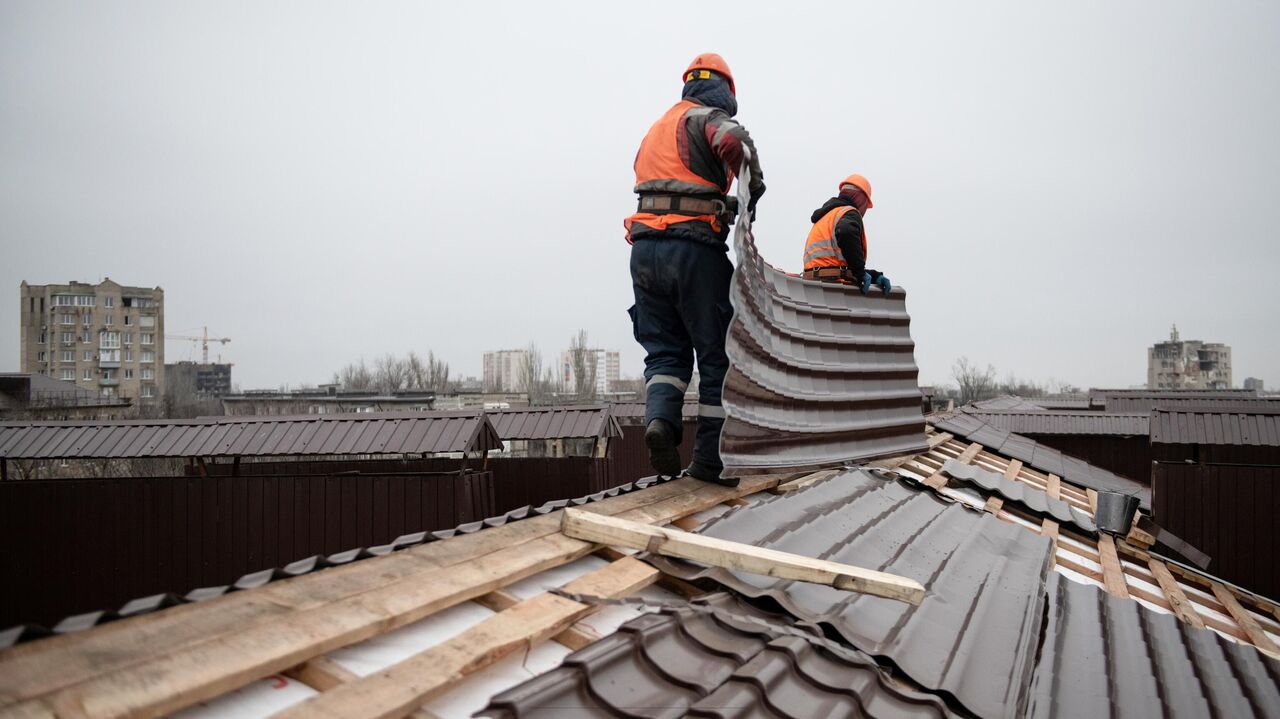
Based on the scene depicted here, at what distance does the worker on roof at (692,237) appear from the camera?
175 inches

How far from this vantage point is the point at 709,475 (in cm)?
449

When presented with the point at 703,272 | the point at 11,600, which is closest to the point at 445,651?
the point at 703,272

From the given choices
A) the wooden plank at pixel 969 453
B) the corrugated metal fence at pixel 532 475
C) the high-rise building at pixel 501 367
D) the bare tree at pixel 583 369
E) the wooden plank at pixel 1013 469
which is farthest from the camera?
the high-rise building at pixel 501 367

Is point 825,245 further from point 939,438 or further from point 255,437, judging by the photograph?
point 255,437

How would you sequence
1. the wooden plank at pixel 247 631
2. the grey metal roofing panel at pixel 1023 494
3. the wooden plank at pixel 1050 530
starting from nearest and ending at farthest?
the wooden plank at pixel 247 631 → the wooden plank at pixel 1050 530 → the grey metal roofing panel at pixel 1023 494

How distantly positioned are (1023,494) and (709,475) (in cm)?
281

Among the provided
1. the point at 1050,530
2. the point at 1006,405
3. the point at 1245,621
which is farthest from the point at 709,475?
the point at 1006,405

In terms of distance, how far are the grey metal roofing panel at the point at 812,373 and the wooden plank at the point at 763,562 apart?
146 centimetres

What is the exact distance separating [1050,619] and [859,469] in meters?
2.00

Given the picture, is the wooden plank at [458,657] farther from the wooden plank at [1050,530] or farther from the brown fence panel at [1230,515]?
the brown fence panel at [1230,515]

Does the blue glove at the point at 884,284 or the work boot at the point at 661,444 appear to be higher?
the blue glove at the point at 884,284

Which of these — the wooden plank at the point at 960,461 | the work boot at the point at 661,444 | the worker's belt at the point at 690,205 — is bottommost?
the wooden plank at the point at 960,461

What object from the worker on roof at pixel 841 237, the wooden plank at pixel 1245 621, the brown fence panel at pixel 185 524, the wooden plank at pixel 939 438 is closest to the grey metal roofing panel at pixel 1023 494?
the wooden plank at pixel 1245 621

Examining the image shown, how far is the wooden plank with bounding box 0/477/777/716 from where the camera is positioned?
1455 millimetres
